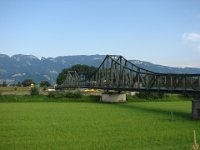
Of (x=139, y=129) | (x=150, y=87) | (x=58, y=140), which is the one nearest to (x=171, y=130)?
(x=139, y=129)

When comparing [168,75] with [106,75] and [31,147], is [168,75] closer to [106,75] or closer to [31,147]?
[31,147]

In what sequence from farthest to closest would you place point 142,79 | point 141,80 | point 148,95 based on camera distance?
point 148,95, point 141,80, point 142,79

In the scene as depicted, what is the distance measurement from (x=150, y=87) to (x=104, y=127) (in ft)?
113

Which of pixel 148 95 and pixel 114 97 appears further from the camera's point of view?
pixel 148 95

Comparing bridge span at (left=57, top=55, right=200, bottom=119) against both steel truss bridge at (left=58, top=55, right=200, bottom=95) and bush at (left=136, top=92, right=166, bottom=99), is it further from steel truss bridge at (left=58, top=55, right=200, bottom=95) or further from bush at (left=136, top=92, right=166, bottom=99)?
bush at (left=136, top=92, right=166, bottom=99)

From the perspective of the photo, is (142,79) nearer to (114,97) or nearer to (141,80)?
(141,80)

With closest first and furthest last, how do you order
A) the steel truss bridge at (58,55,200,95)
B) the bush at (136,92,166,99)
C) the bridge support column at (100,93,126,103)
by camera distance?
the steel truss bridge at (58,55,200,95) → the bridge support column at (100,93,126,103) → the bush at (136,92,166,99)

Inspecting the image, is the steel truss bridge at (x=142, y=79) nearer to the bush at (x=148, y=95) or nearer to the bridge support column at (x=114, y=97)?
the bridge support column at (x=114, y=97)

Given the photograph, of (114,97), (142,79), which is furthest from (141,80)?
(114,97)

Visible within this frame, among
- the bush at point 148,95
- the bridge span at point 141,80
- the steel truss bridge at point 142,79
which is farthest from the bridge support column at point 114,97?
the bush at point 148,95

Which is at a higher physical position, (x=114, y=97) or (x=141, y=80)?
(x=141, y=80)

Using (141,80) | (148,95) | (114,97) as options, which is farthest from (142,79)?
(148,95)

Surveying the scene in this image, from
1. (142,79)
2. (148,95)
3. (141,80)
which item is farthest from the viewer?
(148,95)

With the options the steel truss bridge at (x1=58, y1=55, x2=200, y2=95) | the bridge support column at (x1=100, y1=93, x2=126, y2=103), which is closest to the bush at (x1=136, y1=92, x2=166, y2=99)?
the steel truss bridge at (x1=58, y1=55, x2=200, y2=95)
